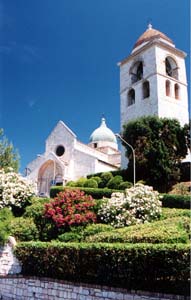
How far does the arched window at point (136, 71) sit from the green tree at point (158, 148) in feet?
29.6

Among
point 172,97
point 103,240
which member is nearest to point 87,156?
point 172,97

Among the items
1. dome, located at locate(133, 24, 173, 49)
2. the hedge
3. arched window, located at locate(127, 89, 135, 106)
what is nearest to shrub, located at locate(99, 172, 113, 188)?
arched window, located at locate(127, 89, 135, 106)

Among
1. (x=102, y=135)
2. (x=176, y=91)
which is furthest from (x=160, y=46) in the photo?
(x=102, y=135)

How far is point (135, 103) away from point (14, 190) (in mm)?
21278

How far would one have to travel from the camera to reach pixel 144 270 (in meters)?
7.42

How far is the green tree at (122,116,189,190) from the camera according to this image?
89.0ft

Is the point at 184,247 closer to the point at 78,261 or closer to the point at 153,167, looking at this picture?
the point at 78,261

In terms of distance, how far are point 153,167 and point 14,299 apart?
1875 cm

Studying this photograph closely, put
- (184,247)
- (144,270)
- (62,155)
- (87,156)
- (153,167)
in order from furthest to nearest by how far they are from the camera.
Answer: (62,155) → (87,156) → (153,167) → (144,270) → (184,247)

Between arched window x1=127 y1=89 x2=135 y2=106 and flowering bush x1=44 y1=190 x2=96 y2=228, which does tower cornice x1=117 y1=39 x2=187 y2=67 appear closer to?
arched window x1=127 y1=89 x2=135 y2=106

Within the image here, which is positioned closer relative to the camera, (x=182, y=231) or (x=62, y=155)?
(x=182, y=231)

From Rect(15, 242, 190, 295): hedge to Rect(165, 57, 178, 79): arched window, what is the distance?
30.0 meters

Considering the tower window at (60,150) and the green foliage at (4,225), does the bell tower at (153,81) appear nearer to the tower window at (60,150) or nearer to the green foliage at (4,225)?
the tower window at (60,150)

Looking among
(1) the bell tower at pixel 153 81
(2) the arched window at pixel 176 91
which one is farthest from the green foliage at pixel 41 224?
(2) the arched window at pixel 176 91
